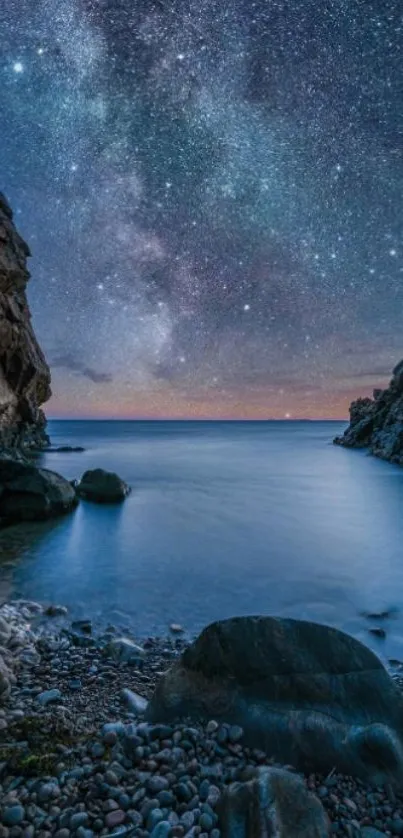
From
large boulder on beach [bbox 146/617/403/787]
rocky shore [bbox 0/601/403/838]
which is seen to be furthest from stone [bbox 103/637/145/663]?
large boulder on beach [bbox 146/617/403/787]

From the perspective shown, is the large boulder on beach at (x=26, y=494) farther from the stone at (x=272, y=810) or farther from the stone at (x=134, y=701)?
the stone at (x=272, y=810)

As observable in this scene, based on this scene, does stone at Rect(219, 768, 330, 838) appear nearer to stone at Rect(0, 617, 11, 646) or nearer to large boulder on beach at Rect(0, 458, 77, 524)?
stone at Rect(0, 617, 11, 646)

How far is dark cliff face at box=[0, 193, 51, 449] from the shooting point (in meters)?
25.5

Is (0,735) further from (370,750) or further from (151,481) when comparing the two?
(151,481)

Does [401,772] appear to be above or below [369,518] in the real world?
above

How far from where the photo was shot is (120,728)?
284cm

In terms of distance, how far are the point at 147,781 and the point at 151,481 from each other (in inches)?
806

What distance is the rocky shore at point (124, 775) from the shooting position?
2.13m

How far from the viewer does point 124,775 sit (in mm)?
2428

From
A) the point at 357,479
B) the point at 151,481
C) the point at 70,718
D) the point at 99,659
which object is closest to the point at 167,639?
the point at 99,659

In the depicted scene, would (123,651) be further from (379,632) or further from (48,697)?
(379,632)

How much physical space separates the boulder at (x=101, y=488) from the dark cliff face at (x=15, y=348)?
1418cm

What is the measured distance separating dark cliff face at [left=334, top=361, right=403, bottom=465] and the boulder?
72.5ft

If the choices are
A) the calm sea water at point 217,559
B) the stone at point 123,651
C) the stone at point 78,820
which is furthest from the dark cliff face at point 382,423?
the stone at point 78,820
